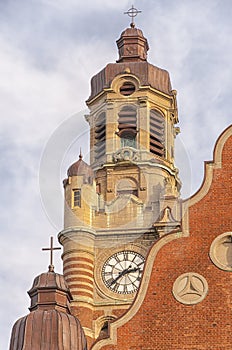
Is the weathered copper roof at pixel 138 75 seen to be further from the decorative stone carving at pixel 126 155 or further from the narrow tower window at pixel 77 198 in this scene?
the narrow tower window at pixel 77 198

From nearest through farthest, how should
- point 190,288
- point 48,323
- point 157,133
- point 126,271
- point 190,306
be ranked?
point 190,306
point 190,288
point 48,323
point 126,271
point 157,133

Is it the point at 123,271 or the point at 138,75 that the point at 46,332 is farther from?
the point at 138,75

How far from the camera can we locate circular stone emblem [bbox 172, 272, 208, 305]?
1232 inches

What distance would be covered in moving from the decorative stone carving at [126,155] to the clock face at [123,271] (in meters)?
5.13

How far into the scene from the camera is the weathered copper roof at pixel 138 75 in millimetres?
62875

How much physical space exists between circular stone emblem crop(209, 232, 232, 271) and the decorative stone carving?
2861 centimetres

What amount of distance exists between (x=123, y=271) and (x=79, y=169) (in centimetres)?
540

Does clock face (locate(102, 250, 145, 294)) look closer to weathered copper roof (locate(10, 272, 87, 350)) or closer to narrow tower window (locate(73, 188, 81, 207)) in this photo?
narrow tower window (locate(73, 188, 81, 207))

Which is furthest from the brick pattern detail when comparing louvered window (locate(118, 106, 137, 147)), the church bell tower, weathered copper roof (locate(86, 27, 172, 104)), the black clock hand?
weathered copper roof (locate(86, 27, 172, 104))

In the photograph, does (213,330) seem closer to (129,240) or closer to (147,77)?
(129,240)

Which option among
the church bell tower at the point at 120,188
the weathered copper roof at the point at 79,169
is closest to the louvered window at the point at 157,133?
the church bell tower at the point at 120,188

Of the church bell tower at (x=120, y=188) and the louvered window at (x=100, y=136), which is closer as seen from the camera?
the church bell tower at (x=120, y=188)

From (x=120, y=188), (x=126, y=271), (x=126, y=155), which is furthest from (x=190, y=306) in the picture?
(x=126, y=155)

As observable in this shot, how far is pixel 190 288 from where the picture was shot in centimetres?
3138
